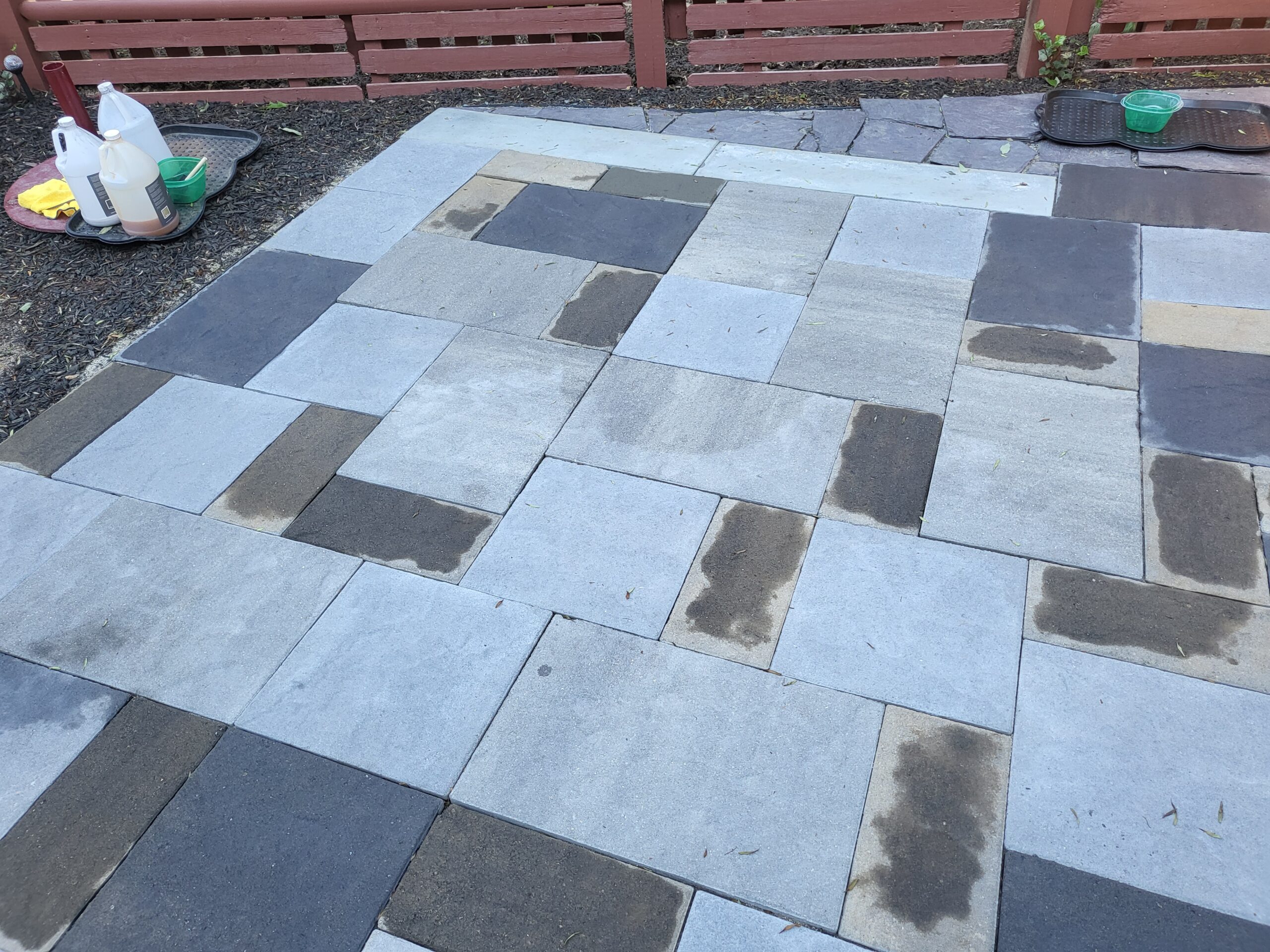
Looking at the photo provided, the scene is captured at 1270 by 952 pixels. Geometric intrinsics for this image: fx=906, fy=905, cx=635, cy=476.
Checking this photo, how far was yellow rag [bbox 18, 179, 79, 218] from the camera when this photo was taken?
534cm

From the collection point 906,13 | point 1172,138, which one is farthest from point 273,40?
point 1172,138

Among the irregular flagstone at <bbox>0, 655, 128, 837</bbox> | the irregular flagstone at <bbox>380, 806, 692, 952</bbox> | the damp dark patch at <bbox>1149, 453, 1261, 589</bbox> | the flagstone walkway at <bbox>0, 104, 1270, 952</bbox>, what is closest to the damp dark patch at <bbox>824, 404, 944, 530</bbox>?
the flagstone walkway at <bbox>0, 104, 1270, 952</bbox>

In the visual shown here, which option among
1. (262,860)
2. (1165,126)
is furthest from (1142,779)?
(1165,126)

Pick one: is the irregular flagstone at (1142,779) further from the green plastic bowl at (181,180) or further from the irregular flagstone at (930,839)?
the green plastic bowl at (181,180)

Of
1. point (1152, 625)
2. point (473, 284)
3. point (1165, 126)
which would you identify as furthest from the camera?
point (1165, 126)

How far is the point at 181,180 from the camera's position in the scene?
5301 millimetres

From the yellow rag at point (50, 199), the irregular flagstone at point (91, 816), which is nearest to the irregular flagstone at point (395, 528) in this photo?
the irregular flagstone at point (91, 816)

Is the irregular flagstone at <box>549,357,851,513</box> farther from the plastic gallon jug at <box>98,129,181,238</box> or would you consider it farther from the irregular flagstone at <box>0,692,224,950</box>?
the plastic gallon jug at <box>98,129,181,238</box>

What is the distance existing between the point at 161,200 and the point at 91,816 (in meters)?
3.67

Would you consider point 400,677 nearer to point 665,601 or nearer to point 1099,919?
point 665,601

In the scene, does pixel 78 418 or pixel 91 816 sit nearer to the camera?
pixel 91 816

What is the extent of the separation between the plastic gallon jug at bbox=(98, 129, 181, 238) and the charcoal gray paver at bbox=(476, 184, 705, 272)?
177 centimetres

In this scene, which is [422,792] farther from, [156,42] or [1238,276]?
[156,42]

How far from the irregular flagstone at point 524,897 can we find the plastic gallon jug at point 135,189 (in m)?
4.06
